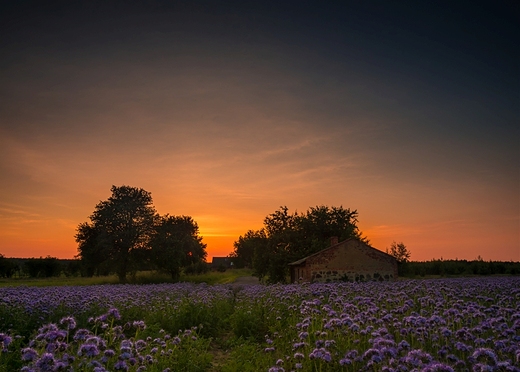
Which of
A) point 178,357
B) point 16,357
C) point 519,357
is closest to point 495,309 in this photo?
point 519,357

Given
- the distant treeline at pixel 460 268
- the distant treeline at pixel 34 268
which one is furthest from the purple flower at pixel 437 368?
the distant treeline at pixel 34 268

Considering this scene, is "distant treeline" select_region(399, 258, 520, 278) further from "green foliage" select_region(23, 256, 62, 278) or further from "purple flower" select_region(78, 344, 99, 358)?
"green foliage" select_region(23, 256, 62, 278)

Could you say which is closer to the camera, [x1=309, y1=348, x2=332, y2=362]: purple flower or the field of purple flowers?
the field of purple flowers

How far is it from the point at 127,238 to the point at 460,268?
4961 centimetres

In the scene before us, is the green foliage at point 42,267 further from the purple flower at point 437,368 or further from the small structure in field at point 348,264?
the purple flower at point 437,368

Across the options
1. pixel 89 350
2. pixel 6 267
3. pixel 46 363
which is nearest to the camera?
pixel 46 363

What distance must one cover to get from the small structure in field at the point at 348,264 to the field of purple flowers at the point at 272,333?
1526cm

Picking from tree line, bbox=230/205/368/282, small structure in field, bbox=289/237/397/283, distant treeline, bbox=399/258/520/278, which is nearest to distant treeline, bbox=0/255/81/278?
tree line, bbox=230/205/368/282

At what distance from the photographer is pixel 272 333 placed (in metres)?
13.0

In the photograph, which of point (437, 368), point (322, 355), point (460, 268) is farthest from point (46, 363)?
point (460, 268)

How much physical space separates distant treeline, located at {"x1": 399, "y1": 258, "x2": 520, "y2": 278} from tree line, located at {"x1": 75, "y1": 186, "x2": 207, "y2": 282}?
3364 cm

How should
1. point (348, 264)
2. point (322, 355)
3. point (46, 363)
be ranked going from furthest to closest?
1. point (348, 264)
2. point (322, 355)
3. point (46, 363)

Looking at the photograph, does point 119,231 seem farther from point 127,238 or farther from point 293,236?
point 293,236

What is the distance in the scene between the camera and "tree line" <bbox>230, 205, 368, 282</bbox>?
44.6 metres
